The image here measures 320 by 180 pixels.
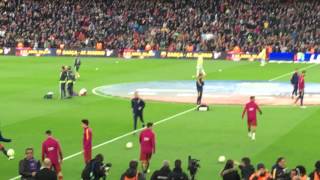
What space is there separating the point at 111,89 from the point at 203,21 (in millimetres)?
33334

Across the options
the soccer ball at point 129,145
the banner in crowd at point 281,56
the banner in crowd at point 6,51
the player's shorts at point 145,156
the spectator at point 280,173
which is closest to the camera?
the spectator at point 280,173

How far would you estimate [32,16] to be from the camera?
82.0 meters

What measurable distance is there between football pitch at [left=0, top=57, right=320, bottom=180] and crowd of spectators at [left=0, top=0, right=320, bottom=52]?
67.7 ft

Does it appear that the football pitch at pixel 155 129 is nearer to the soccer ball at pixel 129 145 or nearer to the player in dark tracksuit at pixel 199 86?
the soccer ball at pixel 129 145

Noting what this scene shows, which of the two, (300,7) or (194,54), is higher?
(300,7)

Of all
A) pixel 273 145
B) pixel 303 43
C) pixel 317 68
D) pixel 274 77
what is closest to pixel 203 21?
pixel 303 43

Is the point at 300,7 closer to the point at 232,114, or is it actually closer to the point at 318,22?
the point at 318,22

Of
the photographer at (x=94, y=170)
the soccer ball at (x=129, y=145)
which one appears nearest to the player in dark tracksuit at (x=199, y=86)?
the soccer ball at (x=129, y=145)

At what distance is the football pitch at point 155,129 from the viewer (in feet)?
79.4

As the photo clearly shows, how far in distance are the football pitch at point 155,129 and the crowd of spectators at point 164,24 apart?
20641 millimetres

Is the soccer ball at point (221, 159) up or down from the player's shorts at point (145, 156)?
down

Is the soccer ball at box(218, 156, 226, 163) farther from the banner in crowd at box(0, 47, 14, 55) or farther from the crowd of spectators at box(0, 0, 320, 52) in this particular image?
the banner in crowd at box(0, 47, 14, 55)

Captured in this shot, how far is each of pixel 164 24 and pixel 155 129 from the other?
155 ft

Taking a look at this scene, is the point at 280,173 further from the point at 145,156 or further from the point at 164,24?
the point at 164,24
